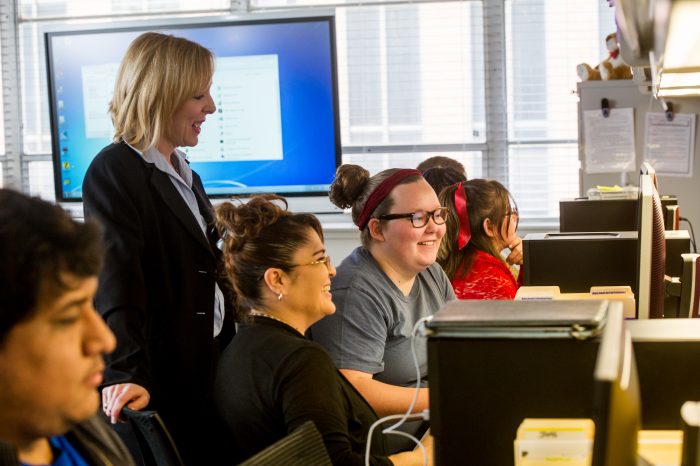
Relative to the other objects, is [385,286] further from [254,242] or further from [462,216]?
[462,216]

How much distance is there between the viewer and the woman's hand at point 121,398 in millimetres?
1906

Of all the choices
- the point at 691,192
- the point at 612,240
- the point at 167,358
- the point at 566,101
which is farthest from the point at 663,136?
the point at 167,358

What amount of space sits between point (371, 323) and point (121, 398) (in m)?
→ 0.60

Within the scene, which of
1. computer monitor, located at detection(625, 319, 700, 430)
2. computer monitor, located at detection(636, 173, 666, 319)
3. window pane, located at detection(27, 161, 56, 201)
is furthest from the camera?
window pane, located at detection(27, 161, 56, 201)

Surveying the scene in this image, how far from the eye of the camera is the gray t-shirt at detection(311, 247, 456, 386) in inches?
84.9

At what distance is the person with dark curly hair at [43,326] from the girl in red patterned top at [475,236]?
1865mm

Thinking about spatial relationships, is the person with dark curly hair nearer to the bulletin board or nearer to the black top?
the black top

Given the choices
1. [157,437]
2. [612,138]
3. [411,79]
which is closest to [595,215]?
[612,138]

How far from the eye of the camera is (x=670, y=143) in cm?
423

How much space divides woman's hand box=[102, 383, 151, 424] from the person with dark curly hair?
3.08 ft

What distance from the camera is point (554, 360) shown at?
1.23 meters

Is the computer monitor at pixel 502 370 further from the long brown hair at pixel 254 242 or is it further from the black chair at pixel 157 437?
the long brown hair at pixel 254 242

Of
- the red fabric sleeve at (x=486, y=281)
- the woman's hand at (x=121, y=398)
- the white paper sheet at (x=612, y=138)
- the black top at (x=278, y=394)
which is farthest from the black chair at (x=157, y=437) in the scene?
the white paper sheet at (x=612, y=138)

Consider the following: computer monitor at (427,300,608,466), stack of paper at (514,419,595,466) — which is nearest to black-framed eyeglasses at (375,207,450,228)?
computer monitor at (427,300,608,466)
